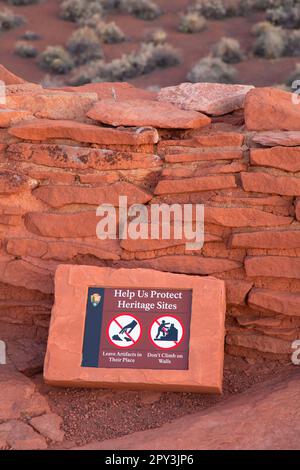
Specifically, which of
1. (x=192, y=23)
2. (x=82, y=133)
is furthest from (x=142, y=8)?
(x=82, y=133)

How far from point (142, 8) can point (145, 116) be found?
13.5 metres

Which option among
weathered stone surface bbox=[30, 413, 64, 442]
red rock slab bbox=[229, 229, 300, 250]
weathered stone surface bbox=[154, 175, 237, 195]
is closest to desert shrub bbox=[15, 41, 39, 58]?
weathered stone surface bbox=[154, 175, 237, 195]

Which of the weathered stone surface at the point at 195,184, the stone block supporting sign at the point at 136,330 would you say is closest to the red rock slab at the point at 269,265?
the stone block supporting sign at the point at 136,330

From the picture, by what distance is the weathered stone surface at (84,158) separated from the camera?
5.48 meters

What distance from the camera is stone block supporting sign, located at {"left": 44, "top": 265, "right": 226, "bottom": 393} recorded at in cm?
464

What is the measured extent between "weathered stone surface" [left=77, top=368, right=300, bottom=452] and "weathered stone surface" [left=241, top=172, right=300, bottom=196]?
4.49 feet

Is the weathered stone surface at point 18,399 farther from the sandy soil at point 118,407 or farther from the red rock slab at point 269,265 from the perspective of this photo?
the red rock slab at point 269,265

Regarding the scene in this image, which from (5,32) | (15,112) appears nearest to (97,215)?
(15,112)

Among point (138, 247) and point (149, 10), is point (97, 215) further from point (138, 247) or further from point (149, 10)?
point (149, 10)

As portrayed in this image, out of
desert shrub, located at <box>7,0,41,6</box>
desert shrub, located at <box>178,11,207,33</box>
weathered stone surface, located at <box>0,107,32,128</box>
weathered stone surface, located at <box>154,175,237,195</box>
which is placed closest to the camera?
weathered stone surface, located at <box>154,175,237,195</box>

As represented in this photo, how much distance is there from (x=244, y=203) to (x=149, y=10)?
14.0 meters

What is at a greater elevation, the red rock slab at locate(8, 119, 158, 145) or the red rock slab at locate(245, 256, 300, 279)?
the red rock slab at locate(8, 119, 158, 145)

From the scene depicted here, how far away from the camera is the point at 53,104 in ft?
19.4

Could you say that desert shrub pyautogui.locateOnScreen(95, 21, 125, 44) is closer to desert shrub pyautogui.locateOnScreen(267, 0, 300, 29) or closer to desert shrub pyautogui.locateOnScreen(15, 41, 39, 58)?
desert shrub pyautogui.locateOnScreen(15, 41, 39, 58)
